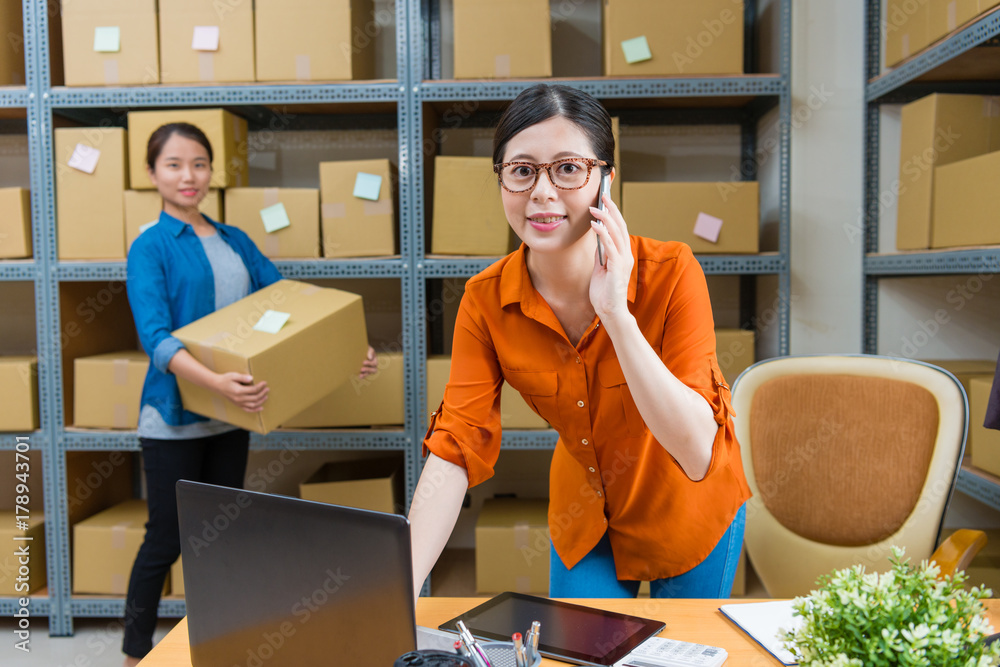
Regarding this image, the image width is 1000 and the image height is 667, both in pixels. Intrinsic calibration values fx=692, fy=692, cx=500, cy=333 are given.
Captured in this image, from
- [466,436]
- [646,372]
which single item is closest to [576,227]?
[646,372]

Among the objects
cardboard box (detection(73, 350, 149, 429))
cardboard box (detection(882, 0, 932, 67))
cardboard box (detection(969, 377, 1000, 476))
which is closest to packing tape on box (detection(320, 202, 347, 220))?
cardboard box (detection(73, 350, 149, 429))

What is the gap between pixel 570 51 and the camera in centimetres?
272

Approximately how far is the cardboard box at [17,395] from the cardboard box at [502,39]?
1.80m

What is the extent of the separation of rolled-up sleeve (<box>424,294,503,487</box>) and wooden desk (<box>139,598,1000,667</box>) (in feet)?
0.63

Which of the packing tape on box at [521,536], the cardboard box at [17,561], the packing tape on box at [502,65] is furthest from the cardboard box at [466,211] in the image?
the cardboard box at [17,561]

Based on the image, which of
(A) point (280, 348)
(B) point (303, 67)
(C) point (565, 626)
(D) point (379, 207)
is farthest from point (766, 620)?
(B) point (303, 67)

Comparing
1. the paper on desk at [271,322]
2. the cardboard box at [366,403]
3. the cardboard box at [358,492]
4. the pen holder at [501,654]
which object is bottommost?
the cardboard box at [358,492]

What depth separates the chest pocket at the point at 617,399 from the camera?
3.70 feet

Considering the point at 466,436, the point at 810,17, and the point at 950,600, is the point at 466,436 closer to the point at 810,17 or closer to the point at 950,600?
the point at 950,600

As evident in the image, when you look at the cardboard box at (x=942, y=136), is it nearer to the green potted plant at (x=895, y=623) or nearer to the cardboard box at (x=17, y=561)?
the green potted plant at (x=895, y=623)

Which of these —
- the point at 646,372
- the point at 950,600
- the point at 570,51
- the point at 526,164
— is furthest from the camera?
the point at 570,51

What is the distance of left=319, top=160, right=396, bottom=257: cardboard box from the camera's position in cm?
229

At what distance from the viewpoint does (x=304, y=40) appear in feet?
7.52

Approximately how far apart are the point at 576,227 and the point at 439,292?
5.98 feet
